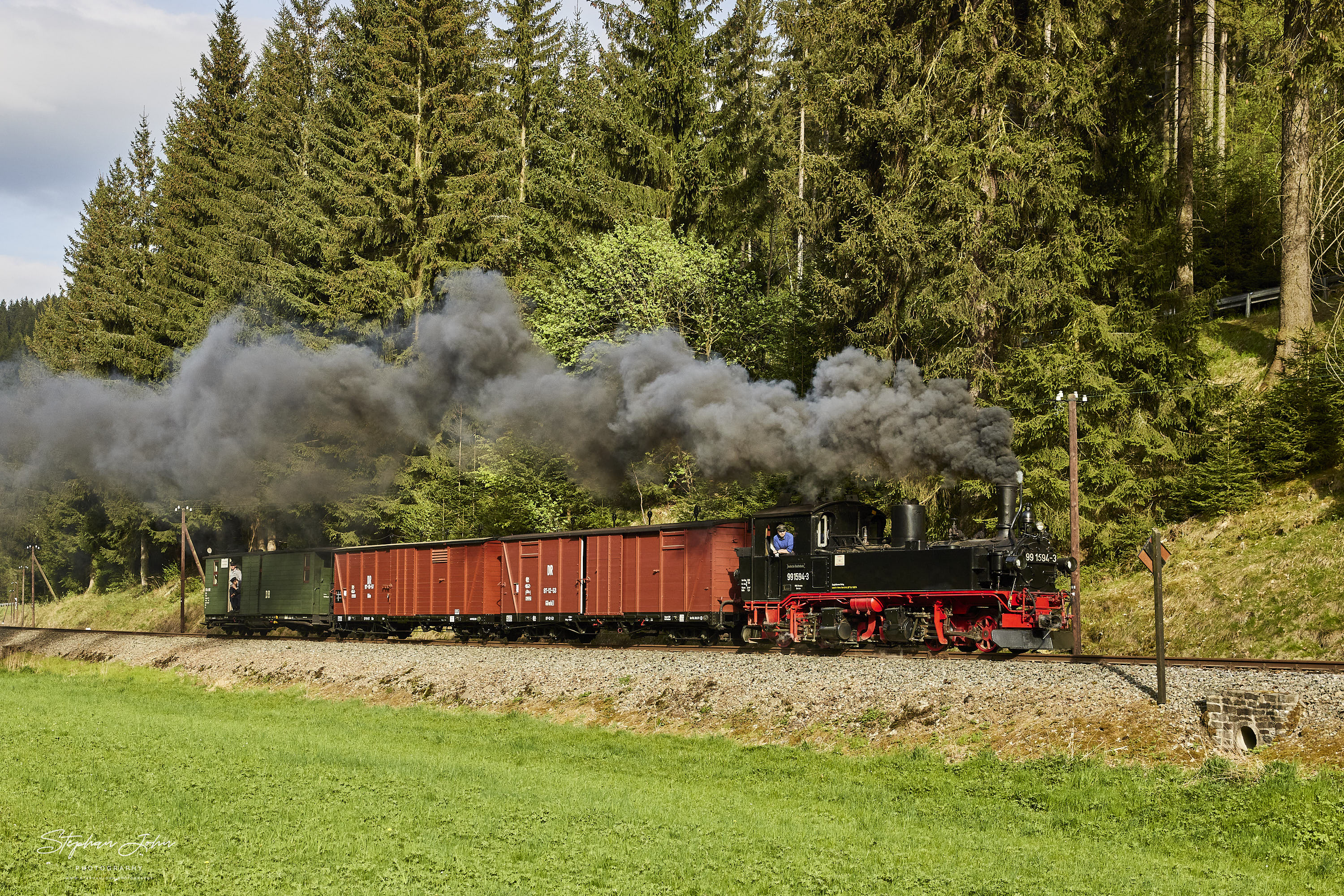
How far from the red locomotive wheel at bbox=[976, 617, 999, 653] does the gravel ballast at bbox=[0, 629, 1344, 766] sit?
1.70m

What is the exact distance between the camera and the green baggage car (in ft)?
115

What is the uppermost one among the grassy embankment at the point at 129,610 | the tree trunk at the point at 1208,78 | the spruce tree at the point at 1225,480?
the tree trunk at the point at 1208,78

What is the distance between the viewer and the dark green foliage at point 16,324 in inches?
4843

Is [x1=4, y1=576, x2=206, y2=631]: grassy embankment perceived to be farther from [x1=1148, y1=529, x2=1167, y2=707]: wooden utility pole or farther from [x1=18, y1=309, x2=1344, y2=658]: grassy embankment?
[x1=1148, y1=529, x2=1167, y2=707]: wooden utility pole

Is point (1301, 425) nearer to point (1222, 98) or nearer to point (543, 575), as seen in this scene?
point (543, 575)

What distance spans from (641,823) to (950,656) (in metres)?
10.0

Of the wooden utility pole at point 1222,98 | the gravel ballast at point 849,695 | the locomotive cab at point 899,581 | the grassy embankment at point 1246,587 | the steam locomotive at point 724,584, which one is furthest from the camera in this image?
the wooden utility pole at point 1222,98

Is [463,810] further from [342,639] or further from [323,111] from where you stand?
[323,111]

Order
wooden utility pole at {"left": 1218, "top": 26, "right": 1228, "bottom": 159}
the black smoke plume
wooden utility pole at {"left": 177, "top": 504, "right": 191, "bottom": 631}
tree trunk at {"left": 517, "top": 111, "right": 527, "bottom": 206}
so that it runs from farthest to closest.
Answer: tree trunk at {"left": 517, "top": 111, "right": 527, "bottom": 206} → wooden utility pole at {"left": 1218, "top": 26, "right": 1228, "bottom": 159} → wooden utility pole at {"left": 177, "top": 504, "right": 191, "bottom": 631} → the black smoke plume

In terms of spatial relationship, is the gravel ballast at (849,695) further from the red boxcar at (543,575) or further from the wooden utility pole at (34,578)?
the wooden utility pole at (34,578)

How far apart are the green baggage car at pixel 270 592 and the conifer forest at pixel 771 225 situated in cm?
580

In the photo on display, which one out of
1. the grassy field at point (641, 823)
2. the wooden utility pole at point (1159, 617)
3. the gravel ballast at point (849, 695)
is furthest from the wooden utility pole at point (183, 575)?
the wooden utility pole at point (1159, 617)

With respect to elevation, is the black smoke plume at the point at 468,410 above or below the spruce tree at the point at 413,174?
below

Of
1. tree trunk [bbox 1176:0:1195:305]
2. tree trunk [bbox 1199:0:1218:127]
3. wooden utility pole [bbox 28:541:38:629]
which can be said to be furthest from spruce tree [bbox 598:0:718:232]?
wooden utility pole [bbox 28:541:38:629]
